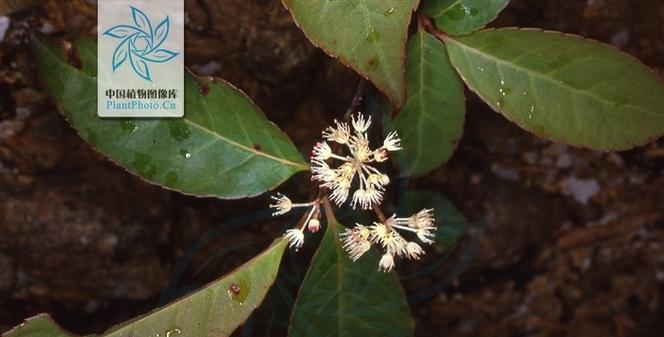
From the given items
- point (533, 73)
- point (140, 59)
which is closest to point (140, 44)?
point (140, 59)

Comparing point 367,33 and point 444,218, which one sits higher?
point 367,33

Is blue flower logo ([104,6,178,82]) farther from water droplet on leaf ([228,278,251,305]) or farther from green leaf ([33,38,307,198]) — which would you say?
water droplet on leaf ([228,278,251,305])

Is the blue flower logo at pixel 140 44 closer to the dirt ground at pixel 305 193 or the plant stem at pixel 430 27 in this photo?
the dirt ground at pixel 305 193

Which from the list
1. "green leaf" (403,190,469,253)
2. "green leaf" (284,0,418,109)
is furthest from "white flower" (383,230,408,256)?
"green leaf" (403,190,469,253)

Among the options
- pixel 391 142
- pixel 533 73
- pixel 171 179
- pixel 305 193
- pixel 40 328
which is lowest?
pixel 40 328

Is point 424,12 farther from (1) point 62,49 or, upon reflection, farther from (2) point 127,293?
(2) point 127,293

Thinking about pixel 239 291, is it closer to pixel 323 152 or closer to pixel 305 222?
pixel 305 222

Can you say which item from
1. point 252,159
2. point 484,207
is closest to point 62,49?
point 252,159
